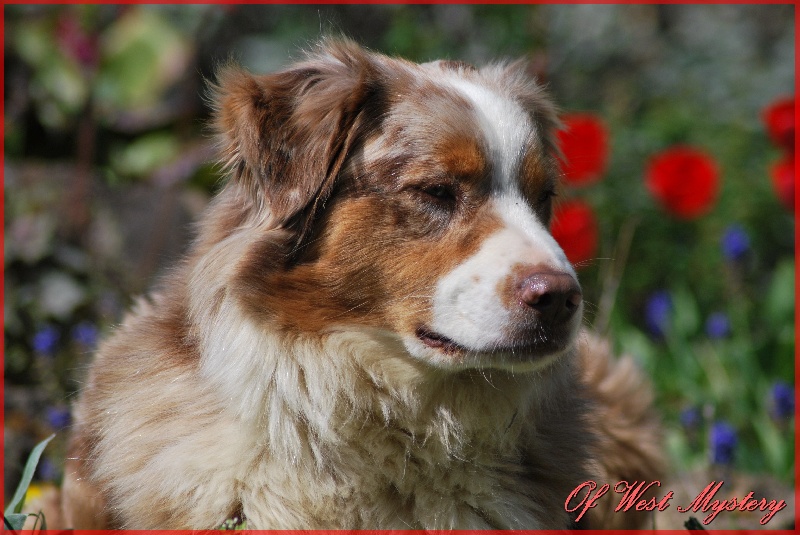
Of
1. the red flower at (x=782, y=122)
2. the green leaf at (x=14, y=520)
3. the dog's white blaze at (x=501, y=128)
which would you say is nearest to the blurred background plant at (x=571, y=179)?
the red flower at (x=782, y=122)

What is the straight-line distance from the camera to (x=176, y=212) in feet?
20.7

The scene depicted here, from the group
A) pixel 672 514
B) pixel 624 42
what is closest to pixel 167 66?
pixel 624 42

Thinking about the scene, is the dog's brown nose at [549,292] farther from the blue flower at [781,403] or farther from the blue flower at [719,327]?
the blue flower at [719,327]

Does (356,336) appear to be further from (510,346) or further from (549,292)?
(549,292)

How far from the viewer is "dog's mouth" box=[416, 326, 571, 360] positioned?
9.21ft

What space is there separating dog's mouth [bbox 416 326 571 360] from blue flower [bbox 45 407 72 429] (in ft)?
6.98

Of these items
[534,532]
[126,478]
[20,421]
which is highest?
[534,532]

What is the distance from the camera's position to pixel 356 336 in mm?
2965

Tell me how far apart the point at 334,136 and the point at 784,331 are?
3951 mm

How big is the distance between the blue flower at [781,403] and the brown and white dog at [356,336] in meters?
2.31

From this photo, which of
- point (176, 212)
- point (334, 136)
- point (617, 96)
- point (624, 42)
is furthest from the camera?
point (624, 42)

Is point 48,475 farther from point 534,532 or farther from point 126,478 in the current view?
point 534,532

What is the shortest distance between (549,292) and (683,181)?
11.5 ft

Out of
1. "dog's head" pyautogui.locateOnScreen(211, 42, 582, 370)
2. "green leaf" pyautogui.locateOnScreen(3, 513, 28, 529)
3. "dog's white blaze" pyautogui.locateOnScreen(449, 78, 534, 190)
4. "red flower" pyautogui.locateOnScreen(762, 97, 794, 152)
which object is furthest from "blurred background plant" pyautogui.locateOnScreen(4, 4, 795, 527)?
"green leaf" pyautogui.locateOnScreen(3, 513, 28, 529)
